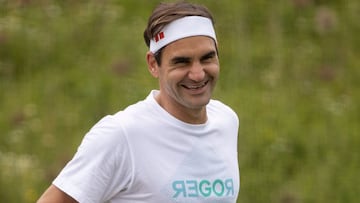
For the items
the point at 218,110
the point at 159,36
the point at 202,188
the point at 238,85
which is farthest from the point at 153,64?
the point at 238,85

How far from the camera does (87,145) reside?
388cm

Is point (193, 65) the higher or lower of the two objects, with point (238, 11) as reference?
lower

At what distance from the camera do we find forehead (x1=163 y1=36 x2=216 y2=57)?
3.96 metres

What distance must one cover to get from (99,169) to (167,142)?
0.28 m

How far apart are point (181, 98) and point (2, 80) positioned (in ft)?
12.6

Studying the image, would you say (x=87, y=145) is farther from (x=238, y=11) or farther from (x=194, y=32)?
(x=238, y=11)

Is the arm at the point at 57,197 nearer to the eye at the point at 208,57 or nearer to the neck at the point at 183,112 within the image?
the neck at the point at 183,112

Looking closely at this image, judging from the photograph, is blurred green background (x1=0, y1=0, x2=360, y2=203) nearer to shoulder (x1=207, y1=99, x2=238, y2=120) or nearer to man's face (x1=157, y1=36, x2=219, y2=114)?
shoulder (x1=207, y1=99, x2=238, y2=120)

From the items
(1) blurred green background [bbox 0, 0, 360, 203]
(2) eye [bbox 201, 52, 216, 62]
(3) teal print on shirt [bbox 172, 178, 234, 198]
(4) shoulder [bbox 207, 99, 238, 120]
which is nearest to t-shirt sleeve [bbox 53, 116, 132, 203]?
(3) teal print on shirt [bbox 172, 178, 234, 198]

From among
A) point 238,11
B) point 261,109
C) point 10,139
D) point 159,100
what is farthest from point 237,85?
point 159,100

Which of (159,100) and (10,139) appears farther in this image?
(10,139)

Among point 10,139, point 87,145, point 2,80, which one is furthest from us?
point 2,80

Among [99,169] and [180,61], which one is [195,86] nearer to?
[180,61]

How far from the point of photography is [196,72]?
3.93 metres
